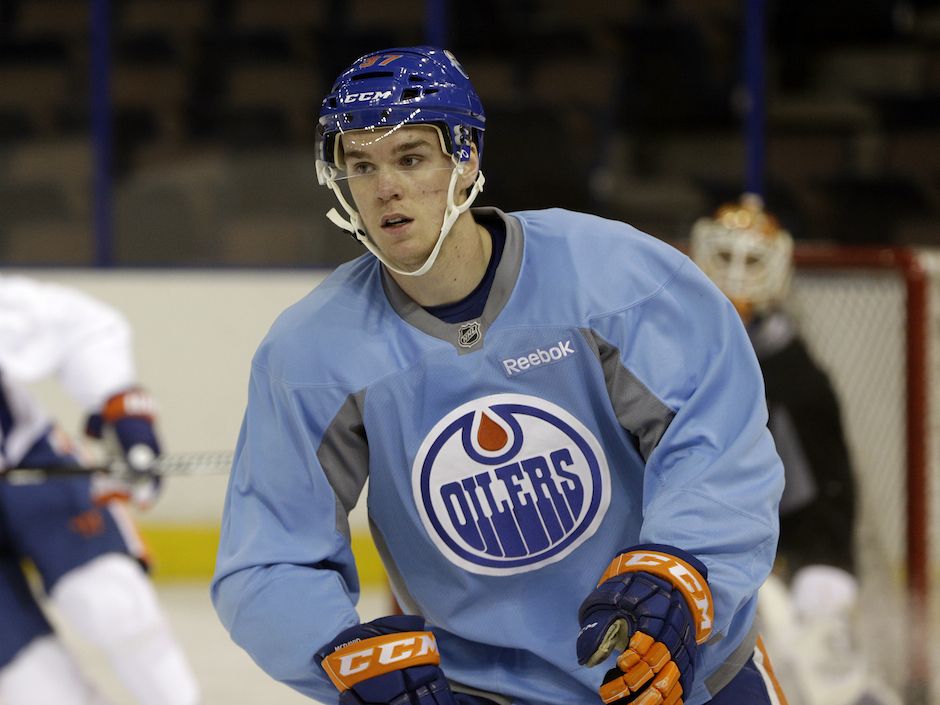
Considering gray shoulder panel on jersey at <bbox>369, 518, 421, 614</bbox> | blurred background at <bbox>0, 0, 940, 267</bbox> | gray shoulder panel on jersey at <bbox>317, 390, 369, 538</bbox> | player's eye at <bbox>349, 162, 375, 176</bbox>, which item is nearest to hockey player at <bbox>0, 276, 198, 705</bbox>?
gray shoulder panel on jersey at <bbox>369, 518, 421, 614</bbox>

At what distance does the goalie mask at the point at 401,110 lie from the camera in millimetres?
1562

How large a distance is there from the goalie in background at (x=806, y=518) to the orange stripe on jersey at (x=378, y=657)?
77.1 inches

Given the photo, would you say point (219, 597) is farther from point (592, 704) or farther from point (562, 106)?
point (562, 106)

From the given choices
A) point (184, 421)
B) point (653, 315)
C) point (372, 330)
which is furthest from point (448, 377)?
point (184, 421)

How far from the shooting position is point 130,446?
3080mm

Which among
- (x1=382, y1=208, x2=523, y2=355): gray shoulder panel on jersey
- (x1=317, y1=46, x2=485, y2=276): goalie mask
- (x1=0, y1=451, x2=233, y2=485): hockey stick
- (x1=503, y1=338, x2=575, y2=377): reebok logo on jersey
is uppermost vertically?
(x1=317, y1=46, x2=485, y2=276): goalie mask

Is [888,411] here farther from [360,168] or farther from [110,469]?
[360,168]

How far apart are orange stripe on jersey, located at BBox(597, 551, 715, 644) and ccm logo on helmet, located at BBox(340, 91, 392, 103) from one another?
505mm

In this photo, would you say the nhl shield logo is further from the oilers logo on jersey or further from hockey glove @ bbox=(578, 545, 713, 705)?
hockey glove @ bbox=(578, 545, 713, 705)

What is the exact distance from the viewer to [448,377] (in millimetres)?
1563

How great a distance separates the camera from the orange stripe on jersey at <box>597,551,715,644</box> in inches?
56.1

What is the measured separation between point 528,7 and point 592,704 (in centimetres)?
383

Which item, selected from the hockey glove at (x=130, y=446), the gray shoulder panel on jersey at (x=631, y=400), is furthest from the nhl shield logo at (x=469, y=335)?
the hockey glove at (x=130, y=446)

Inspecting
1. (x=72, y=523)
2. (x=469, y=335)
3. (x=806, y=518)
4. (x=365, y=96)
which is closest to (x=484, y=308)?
(x=469, y=335)
